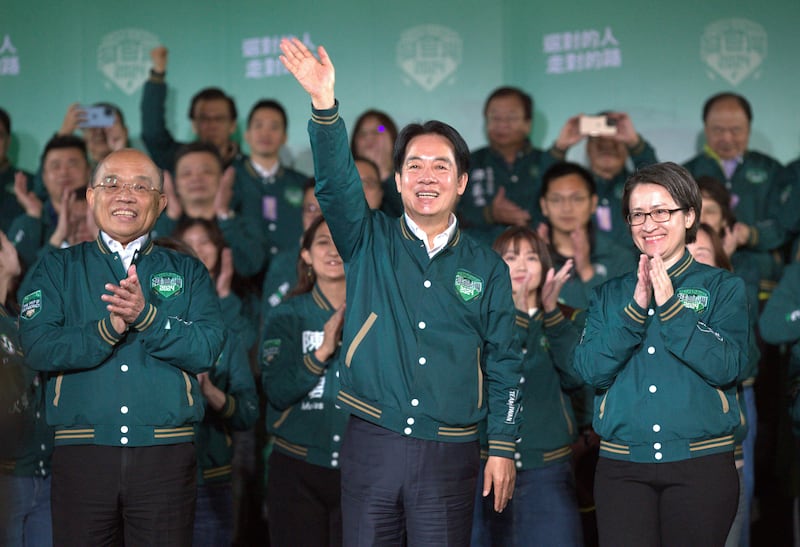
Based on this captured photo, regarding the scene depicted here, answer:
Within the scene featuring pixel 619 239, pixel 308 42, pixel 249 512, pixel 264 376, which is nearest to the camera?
pixel 264 376

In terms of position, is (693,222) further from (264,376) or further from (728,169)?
(728,169)

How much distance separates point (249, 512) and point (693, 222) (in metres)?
3.02

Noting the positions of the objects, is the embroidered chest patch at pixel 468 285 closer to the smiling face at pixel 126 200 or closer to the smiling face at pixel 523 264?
the smiling face at pixel 523 264

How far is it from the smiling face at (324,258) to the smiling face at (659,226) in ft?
4.22

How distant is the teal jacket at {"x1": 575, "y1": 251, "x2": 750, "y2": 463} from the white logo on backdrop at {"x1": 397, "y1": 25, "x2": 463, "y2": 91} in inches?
149

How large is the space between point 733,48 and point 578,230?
206 cm

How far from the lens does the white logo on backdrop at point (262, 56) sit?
23.8 feet

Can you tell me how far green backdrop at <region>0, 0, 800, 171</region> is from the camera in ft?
21.8

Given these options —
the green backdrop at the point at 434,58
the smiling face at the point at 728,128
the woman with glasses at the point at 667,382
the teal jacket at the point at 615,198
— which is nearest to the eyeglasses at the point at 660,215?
the woman with glasses at the point at 667,382

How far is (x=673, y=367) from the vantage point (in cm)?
340

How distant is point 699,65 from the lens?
670 centimetres

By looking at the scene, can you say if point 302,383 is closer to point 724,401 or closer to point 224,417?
point 224,417

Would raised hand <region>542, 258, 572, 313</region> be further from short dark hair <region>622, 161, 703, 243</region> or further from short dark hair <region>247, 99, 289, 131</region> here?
short dark hair <region>247, 99, 289, 131</region>

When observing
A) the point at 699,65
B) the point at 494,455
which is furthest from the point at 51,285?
the point at 699,65
